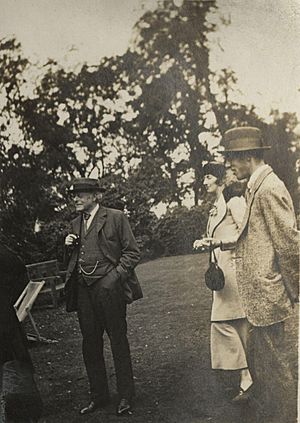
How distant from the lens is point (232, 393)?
10.7ft

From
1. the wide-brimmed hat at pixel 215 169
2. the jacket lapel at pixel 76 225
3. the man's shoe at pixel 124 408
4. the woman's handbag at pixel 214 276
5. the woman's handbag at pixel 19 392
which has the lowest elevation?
the man's shoe at pixel 124 408

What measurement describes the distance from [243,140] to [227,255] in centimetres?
59

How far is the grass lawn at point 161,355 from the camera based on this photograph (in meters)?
3.21

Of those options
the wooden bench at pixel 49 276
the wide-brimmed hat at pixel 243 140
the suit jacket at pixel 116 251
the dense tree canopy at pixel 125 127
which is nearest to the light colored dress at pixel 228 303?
the dense tree canopy at pixel 125 127

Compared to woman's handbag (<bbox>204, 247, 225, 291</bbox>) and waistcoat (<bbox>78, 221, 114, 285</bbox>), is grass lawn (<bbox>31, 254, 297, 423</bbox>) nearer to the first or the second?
woman's handbag (<bbox>204, 247, 225, 291</bbox>)

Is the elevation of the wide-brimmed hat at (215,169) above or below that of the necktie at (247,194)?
above

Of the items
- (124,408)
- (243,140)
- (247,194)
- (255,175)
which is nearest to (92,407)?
(124,408)

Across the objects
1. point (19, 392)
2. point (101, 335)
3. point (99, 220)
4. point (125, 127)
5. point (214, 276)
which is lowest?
point (19, 392)

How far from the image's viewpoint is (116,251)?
3209 mm

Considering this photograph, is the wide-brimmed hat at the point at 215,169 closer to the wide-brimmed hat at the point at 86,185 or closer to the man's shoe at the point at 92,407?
the wide-brimmed hat at the point at 86,185

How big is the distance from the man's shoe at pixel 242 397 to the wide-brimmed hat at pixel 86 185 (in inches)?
49.2

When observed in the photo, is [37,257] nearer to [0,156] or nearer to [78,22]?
[0,156]

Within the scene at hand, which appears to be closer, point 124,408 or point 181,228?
point 124,408

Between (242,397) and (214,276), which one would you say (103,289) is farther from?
(242,397)
